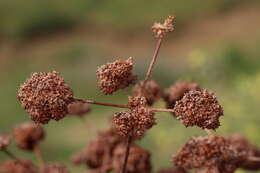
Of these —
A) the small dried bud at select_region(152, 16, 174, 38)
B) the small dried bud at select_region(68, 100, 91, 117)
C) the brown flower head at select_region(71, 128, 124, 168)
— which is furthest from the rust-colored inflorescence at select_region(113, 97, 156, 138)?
the small dried bud at select_region(68, 100, 91, 117)

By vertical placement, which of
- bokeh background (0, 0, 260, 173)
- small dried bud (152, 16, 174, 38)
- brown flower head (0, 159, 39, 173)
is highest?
bokeh background (0, 0, 260, 173)

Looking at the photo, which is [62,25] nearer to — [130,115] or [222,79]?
[222,79]

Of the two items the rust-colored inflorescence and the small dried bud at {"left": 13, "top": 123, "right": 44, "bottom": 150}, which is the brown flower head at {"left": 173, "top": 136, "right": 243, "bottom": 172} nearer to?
the rust-colored inflorescence

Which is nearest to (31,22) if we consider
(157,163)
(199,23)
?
(199,23)

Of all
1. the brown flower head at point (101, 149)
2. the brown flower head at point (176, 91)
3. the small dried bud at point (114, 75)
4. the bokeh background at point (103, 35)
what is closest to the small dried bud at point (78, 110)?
the brown flower head at point (101, 149)

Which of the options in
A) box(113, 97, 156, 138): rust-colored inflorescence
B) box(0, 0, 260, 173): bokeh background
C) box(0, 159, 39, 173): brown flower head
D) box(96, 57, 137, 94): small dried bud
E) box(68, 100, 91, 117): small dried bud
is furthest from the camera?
box(0, 0, 260, 173): bokeh background

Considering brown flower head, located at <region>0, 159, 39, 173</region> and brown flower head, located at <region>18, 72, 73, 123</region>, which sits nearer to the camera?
brown flower head, located at <region>18, 72, 73, 123</region>

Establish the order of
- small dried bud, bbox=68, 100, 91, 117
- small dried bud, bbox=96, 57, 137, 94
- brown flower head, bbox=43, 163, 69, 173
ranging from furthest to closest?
small dried bud, bbox=68, 100, 91, 117 < brown flower head, bbox=43, 163, 69, 173 < small dried bud, bbox=96, 57, 137, 94
